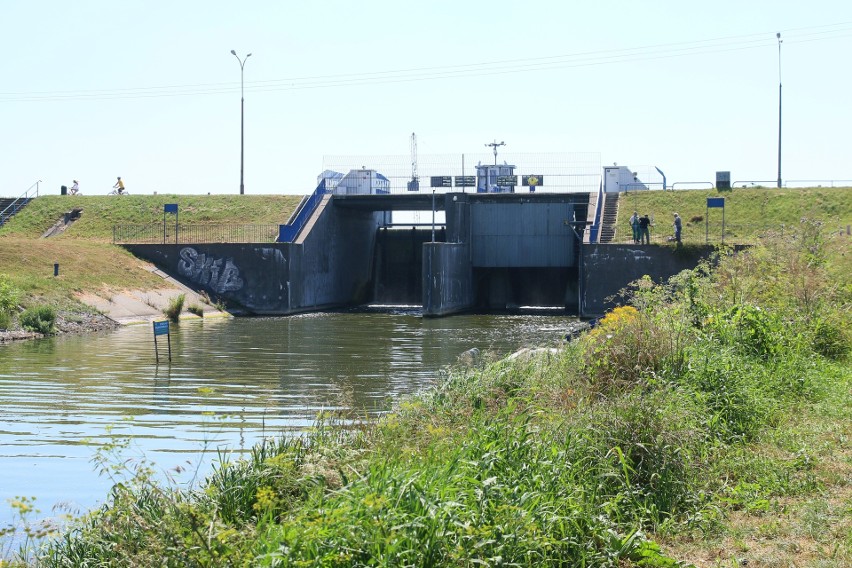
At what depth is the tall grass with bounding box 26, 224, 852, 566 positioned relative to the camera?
19.3 ft

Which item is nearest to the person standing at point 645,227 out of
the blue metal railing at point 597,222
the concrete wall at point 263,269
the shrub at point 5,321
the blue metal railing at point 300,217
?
the blue metal railing at point 597,222

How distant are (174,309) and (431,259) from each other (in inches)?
398

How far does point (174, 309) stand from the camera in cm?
3566

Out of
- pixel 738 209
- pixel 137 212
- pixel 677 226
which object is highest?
pixel 738 209

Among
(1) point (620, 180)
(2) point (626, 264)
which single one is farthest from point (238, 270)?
(1) point (620, 180)

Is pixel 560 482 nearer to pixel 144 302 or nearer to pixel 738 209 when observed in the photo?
pixel 144 302

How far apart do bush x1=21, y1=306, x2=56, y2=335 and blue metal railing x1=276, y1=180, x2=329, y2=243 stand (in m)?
13.0

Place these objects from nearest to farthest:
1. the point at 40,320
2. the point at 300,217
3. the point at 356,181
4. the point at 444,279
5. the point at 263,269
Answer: the point at 40,320
the point at 444,279
the point at 263,269
the point at 300,217
the point at 356,181

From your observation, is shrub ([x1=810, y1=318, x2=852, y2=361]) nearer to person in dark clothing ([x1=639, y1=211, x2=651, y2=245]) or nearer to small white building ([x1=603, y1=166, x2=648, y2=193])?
person in dark clothing ([x1=639, y1=211, x2=651, y2=245])

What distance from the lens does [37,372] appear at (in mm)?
20531

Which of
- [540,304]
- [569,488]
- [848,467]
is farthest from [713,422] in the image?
[540,304]

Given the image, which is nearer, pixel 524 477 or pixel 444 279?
pixel 524 477

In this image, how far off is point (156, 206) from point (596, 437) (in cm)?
4763

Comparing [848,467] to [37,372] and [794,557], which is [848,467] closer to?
[794,557]
